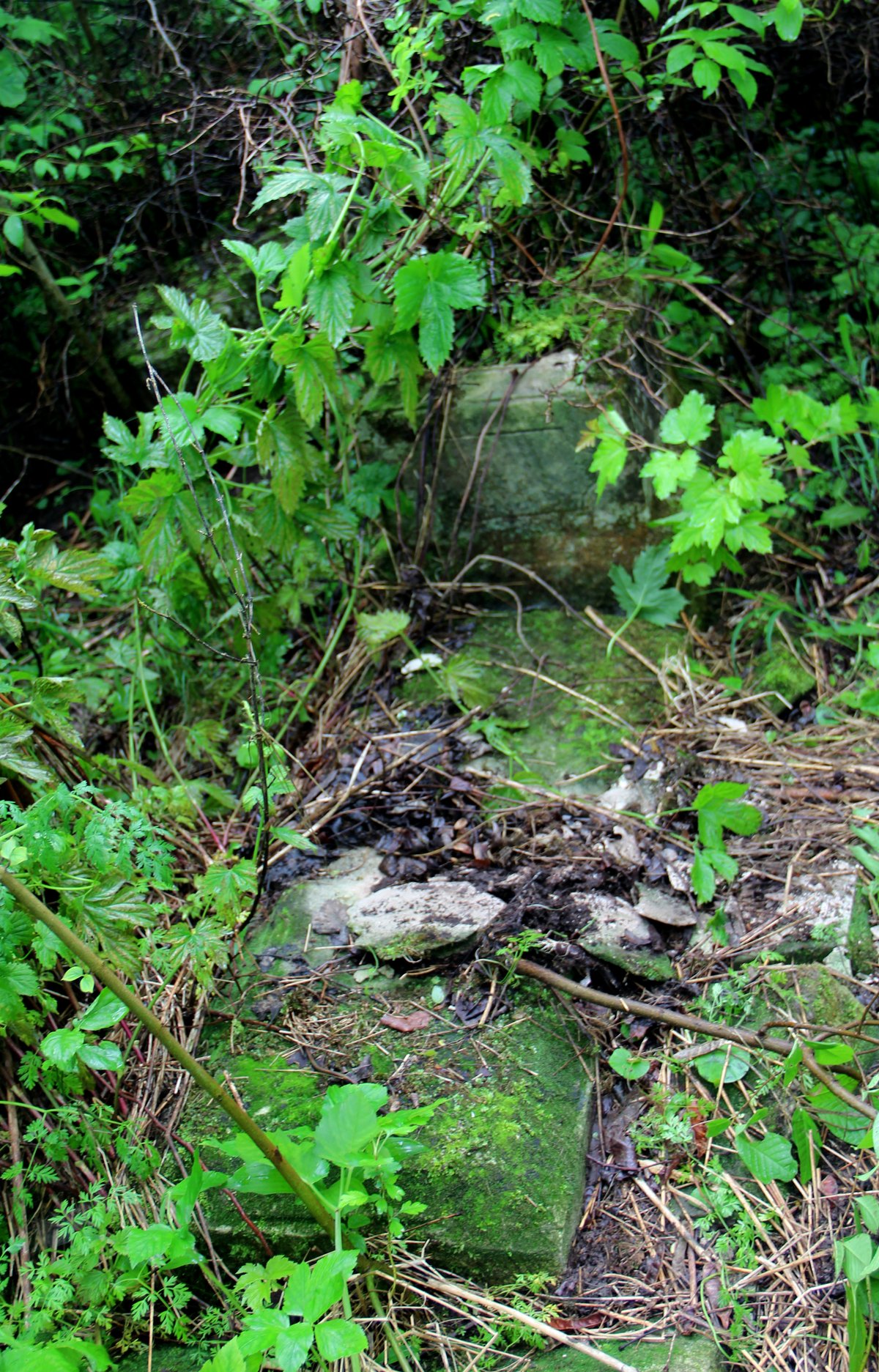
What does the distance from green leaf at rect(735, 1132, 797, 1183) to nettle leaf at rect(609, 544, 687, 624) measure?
151 centimetres

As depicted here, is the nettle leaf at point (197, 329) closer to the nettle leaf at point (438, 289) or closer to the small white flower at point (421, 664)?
the nettle leaf at point (438, 289)

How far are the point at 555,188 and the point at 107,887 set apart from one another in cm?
263

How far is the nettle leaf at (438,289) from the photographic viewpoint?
7.37ft

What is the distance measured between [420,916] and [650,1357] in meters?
0.88

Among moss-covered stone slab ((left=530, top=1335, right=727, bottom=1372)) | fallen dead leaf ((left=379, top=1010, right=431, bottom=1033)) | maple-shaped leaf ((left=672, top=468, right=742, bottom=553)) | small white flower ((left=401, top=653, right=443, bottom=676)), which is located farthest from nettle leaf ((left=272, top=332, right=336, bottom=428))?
moss-covered stone slab ((left=530, top=1335, right=727, bottom=1372))

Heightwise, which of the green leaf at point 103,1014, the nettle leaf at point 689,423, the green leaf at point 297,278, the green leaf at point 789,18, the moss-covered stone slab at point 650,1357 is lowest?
the moss-covered stone slab at point 650,1357

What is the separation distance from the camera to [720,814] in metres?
2.03

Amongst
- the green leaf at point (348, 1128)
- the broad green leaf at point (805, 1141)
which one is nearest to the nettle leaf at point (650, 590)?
the broad green leaf at point (805, 1141)

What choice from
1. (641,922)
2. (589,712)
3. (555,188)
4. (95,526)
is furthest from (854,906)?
(95,526)

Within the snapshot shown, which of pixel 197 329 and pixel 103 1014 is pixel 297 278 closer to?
pixel 197 329

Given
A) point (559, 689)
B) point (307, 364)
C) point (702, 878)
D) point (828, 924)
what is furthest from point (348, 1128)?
point (307, 364)

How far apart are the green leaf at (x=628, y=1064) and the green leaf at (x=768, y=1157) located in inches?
8.4

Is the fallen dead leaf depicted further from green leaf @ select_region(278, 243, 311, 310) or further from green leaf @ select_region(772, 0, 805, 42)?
green leaf @ select_region(772, 0, 805, 42)

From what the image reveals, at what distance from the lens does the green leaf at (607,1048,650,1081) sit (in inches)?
71.4
